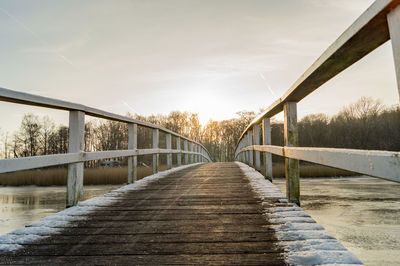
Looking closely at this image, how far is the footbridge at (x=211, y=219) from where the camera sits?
3.62 ft

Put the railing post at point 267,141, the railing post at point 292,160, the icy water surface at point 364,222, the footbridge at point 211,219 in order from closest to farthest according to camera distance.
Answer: the footbridge at point 211,219
the railing post at point 292,160
the icy water surface at point 364,222
the railing post at point 267,141

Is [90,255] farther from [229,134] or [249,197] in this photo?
[229,134]

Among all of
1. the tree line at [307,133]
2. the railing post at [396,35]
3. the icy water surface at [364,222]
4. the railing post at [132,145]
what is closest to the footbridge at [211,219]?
the railing post at [396,35]

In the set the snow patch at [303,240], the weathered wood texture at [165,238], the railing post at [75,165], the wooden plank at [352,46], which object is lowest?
the weathered wood texture at [165,238]

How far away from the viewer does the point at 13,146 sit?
29.6m

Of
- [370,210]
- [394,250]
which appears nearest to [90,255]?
[394,250]

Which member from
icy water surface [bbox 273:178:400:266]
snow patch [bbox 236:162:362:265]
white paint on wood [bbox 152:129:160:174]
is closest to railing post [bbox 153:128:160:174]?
white paint on wood [bbox 152:129:160:174]

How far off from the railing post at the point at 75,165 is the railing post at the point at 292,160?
77.6 inches

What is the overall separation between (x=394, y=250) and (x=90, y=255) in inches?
159

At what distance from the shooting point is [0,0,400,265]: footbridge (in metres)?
1.10

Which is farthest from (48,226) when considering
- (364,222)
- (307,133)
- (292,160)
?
(307,133)

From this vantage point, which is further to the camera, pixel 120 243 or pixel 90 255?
pixel 120 243

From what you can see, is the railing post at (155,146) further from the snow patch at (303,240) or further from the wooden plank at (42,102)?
the snow patch at (303,240)

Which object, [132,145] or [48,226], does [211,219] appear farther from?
[132,145]
